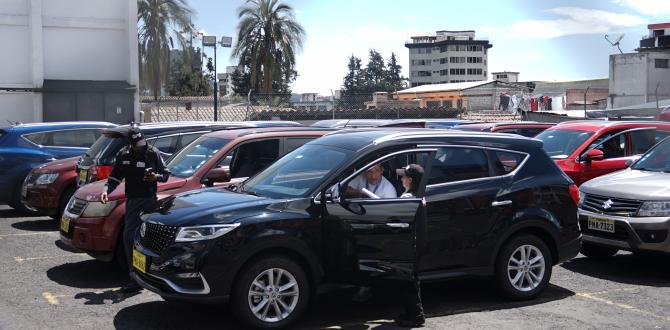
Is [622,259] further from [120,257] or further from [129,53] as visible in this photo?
[129,53]

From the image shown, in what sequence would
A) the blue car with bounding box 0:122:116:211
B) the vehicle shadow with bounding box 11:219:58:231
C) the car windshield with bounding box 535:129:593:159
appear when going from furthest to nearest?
the blue car with bounding box 0:122:116:211 < the car windshield with bounding box 535:129:593:159 < the vehicle shadow with bounding box 11:219:58:231

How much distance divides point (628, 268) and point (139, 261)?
6.08 meters

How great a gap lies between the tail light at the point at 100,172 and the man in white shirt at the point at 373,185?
4654mm

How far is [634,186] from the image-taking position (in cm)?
853

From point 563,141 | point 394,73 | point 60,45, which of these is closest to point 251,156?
point 563,141

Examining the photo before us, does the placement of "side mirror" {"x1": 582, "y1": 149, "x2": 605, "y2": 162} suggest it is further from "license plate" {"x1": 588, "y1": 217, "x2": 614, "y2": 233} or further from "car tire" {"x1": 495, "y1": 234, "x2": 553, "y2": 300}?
"car tire" {"x1": 495, "y1": 234, "x2": 553, "y2": 300}

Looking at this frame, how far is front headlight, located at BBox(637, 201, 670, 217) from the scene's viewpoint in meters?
8.07

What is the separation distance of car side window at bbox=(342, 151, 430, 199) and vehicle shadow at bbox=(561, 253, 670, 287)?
3284 mm

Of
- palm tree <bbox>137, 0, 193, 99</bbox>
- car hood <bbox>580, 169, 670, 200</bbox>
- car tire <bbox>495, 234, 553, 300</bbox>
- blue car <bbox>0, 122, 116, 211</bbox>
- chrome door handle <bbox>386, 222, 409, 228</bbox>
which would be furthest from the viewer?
palm tree <bbox>137, 0, 193, 99</bbox>

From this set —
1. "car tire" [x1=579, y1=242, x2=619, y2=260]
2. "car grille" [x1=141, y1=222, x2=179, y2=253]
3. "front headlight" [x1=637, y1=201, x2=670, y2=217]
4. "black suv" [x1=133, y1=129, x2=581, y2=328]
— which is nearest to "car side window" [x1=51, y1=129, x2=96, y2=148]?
"black suv" [x1=133, y1=129, x2=581, y2=328]

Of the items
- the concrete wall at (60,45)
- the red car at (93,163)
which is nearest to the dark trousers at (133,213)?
the red car at (93,163)

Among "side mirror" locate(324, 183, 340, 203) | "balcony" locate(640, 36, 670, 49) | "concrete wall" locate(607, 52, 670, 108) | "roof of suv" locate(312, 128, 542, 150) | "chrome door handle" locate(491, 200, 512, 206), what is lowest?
"chrome door handle" locate(491, 200, 512, 206)

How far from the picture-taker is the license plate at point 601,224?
841cm

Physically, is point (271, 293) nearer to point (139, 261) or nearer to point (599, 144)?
point (139, 261)
